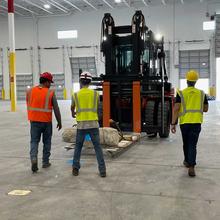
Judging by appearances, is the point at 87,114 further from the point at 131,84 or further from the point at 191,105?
the point at 131,84

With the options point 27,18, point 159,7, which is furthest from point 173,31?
point 27,18

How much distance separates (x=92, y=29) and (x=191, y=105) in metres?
29.8

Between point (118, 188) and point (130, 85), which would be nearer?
point (118, 188)

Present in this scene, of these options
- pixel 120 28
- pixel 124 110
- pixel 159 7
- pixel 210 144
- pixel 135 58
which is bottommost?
pixel 210 144

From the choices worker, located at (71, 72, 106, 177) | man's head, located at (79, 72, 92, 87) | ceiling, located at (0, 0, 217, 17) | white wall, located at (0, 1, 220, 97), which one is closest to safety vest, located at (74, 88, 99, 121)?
worker, located at (71, 72, 106, 177)

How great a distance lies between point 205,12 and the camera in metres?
30.8

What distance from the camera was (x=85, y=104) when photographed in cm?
544

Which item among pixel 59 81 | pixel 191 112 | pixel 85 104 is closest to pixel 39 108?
pixel 85 104

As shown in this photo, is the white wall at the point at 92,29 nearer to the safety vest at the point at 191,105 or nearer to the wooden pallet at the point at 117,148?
the wooden pallet at the point at 117,148

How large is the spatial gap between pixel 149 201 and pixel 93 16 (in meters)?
31.5

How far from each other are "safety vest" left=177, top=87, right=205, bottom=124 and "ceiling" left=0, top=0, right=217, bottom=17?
26.9 m

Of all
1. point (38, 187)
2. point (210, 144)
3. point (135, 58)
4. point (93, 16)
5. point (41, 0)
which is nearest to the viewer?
point (38, 187)

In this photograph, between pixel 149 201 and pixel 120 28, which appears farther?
pixel 120 28

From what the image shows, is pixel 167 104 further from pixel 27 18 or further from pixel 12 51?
pixel 27 18
